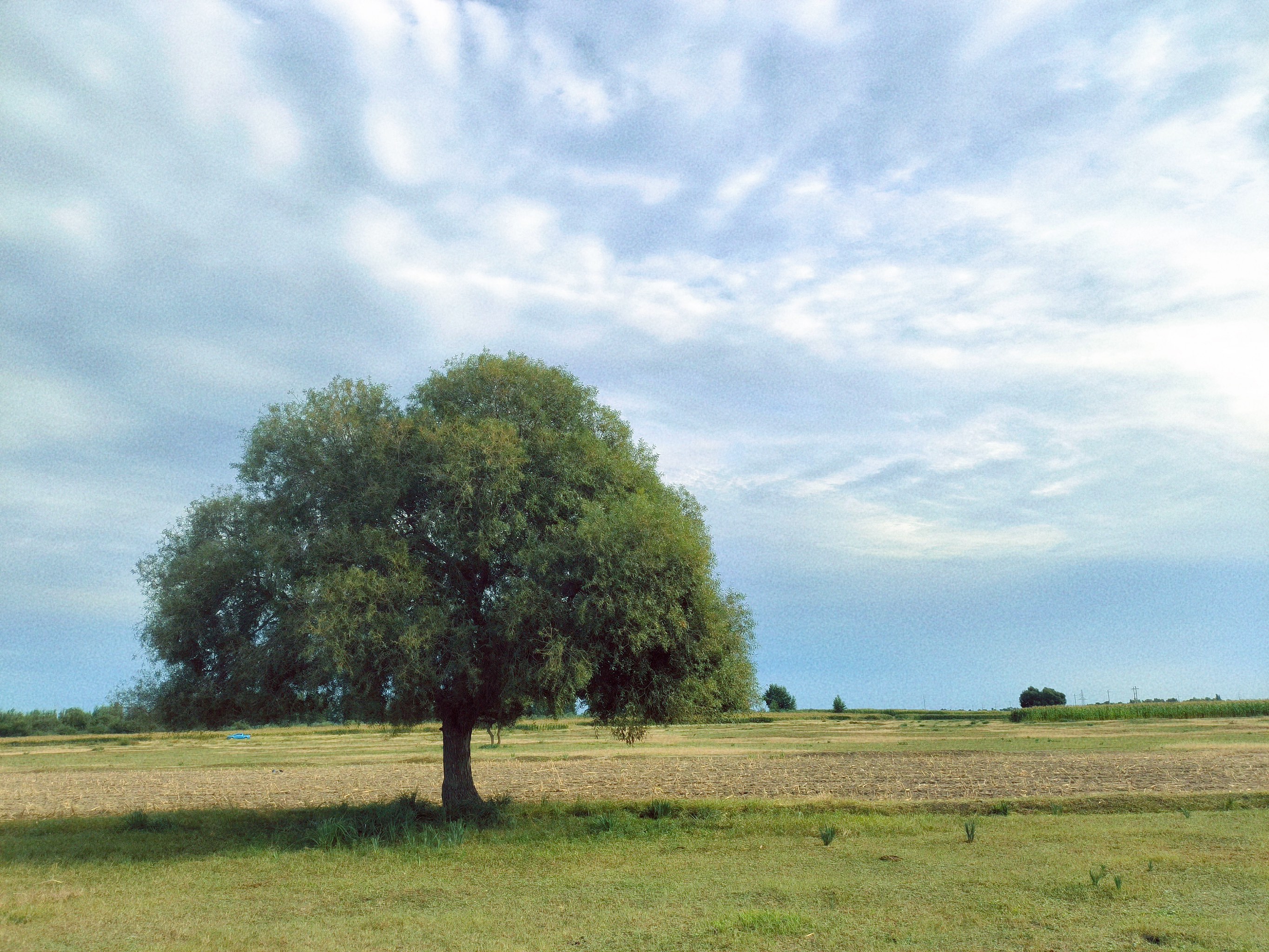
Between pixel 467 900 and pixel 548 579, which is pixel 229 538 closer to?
pixel 548 579

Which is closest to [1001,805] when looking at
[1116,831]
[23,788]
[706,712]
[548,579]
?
[1116,831]

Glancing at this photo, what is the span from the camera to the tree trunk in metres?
25.2

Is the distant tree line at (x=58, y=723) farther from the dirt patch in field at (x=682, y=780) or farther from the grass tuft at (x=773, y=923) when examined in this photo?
the grass tuft at (x=773, y=923)

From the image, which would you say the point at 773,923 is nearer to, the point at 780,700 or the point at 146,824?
the point at 146,824

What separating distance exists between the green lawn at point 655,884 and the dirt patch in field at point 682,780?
7.33 meters

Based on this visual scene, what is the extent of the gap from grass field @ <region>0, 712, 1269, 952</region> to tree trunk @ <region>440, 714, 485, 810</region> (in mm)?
1050

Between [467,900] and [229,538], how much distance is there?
44.0 feet

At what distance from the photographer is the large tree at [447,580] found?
21.4m

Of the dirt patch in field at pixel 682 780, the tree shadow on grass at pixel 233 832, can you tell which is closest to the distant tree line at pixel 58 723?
the dirt patch in field at pixel 682 780

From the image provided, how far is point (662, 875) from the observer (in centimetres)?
1706

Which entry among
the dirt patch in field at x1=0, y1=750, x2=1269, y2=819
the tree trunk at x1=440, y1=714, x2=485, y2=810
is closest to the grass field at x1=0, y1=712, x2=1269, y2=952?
the tree trunk at x1=440, y1=714, x2=485, y2=810

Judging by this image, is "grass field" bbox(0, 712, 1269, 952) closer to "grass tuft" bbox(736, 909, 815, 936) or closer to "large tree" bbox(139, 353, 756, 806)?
"grass tuft" bbox(736, 909, 815, 936)

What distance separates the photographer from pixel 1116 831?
2169 centimetres

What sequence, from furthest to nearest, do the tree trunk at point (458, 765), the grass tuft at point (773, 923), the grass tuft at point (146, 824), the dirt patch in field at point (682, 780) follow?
the dirt patch in field at point (682, 780) < the tree trunk at point (458, 765) < the grass tuft at point (146, 824) < the grass tuft at point (773, 923)
